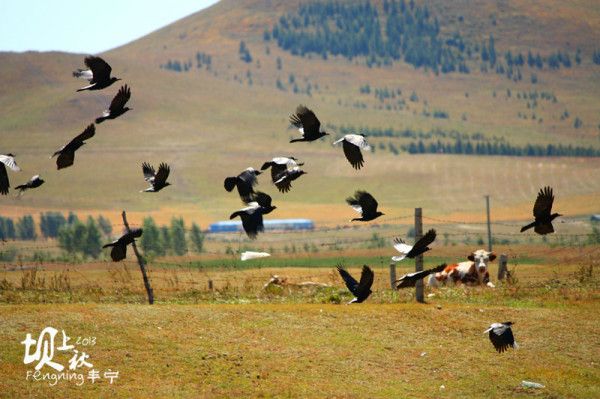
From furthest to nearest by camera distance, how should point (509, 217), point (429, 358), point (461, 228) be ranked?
point (509, 217)
point (461, 228)
point (429, 358)

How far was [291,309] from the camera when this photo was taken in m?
26.8

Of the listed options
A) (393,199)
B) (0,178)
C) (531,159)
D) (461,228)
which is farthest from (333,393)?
(531,159)

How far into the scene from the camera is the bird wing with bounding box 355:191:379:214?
20234mm

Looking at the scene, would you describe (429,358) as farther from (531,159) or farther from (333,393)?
(531,159)

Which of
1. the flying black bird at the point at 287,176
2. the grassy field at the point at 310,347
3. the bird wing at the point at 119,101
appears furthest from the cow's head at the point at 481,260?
the bird wing at the point at 119,101

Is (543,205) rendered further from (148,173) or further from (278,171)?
(148,173)

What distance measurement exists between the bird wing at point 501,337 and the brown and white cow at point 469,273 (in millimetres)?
16606

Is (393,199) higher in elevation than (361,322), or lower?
lower

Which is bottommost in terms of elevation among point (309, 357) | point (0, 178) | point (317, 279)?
point (317, 279)

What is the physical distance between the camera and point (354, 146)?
782 inches

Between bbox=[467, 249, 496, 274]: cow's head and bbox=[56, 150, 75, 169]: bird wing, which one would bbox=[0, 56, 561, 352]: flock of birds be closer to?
bbox=[56, 150, 75, 169]: bird wing

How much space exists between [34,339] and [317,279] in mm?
18916

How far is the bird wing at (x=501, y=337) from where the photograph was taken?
2067cm

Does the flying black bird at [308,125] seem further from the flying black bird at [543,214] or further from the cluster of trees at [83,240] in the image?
the cluster of trees at [83,240]
